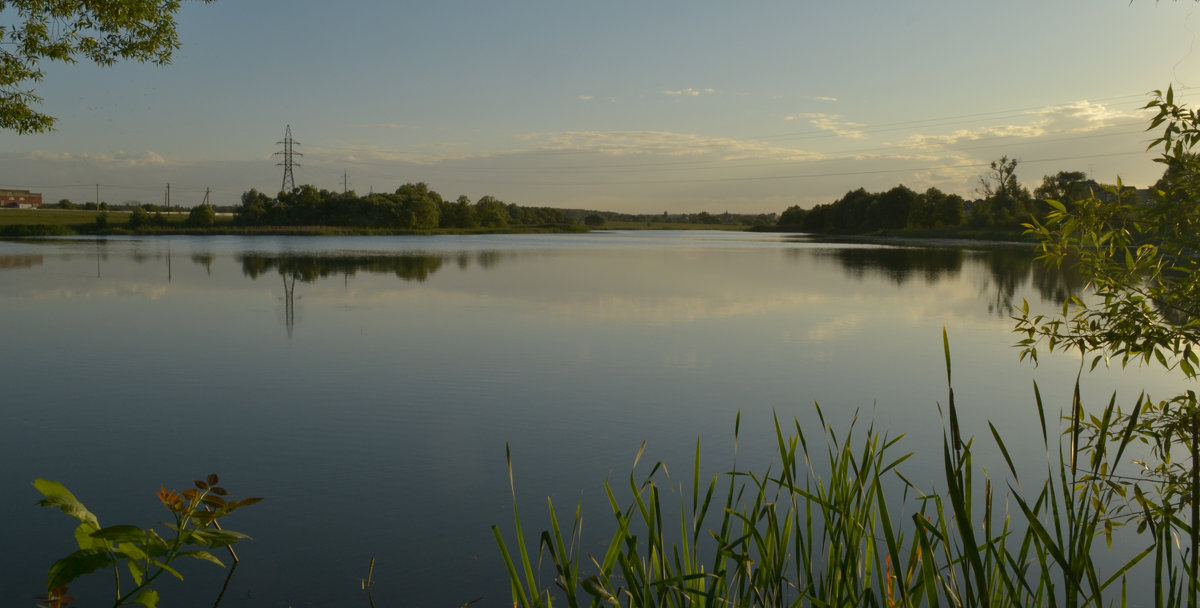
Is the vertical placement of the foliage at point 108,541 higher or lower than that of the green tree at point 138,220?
lower

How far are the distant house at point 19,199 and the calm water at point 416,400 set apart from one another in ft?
379

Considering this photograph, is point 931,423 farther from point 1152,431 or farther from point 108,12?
point 108,12

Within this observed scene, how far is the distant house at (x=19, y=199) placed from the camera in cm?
10894

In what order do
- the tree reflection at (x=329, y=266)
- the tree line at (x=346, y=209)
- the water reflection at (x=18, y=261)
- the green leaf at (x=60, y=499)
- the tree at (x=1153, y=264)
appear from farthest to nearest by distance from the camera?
the tree line at (x=346, y=209)
the water reflection at (x=18, y=261)
the tree reflection at (x=329, y=266)
the tree at (x=1153, y=264)
the green leaf at (x=60, y=499)

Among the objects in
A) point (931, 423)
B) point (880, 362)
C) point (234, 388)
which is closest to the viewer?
point (931, 423)

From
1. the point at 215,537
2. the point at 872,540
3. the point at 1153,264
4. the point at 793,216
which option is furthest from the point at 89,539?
the point at 793,216

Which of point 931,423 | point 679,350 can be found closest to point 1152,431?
point 931,423

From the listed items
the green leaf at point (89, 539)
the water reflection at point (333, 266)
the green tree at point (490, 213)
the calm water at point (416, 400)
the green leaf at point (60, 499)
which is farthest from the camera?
the green tree at point (490, 213)

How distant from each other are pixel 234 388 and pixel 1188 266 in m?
7.55

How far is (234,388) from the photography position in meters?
7.82

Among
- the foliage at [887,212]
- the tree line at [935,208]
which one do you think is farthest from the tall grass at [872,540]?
the foliage at [887,212]

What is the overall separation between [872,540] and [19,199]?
139m

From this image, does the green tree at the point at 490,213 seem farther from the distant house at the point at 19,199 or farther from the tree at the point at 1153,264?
the tree at the point at 1153,264

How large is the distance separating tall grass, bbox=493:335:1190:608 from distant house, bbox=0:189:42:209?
129 m
